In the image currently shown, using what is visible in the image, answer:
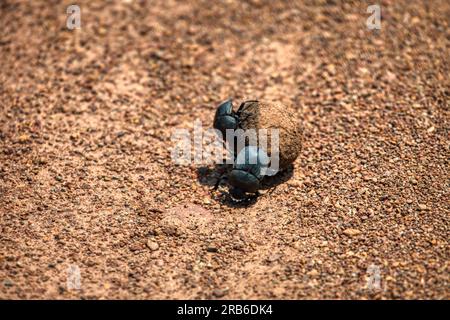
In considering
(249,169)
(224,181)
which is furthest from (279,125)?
(224,181)

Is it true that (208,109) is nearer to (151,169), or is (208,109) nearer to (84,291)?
(151,169)

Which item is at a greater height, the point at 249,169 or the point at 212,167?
the point at 212,167

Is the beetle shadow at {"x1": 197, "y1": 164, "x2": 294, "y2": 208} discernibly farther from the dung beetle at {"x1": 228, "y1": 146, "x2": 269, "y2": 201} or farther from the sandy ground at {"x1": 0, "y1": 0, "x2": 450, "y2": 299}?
the dung beetle at {"x1": 228, "y1": 146, "x2": 269, "y2": 201}

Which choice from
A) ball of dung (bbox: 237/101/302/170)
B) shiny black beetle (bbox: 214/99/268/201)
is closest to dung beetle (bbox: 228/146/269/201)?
shiny black beetle (bbox: 214/99/268/201)

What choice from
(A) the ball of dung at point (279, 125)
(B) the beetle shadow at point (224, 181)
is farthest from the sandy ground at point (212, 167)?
(A) the ball of dung at point (279, 125)

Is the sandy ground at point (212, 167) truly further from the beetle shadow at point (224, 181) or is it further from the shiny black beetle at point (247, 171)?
the shiny black beetle at point (247, 171)

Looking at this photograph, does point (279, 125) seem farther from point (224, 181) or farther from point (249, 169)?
point (224, 181)
